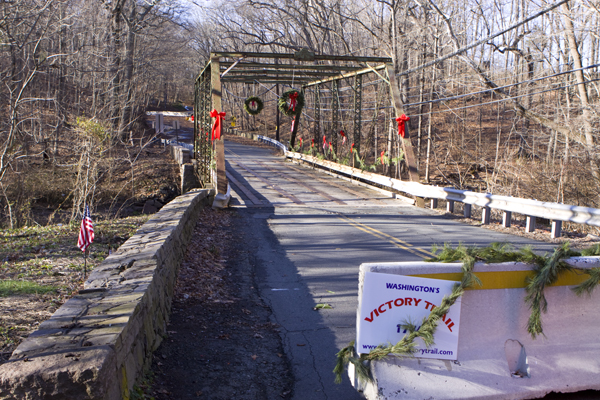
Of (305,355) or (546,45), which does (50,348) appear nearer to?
(305,355)

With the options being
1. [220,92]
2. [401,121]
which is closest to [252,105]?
[220,92]

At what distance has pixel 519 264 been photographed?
4.29m

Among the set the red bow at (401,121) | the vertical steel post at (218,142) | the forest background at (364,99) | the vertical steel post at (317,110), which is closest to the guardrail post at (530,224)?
the forest background at (364,99)

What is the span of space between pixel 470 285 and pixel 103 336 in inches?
114

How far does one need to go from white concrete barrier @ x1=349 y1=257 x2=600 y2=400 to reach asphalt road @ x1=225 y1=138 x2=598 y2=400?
1.00ft

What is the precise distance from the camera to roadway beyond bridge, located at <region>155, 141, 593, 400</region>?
17.6 ft

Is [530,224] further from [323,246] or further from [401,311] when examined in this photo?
[401,311]

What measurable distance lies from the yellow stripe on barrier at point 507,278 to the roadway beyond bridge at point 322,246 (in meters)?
1.00

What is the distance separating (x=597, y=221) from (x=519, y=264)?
7.05 m

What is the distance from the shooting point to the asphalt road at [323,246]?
5348 mm

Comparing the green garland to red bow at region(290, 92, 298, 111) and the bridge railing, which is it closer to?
the bridge railing

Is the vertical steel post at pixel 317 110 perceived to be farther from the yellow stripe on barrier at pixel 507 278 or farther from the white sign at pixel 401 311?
the white sign at pixel 401 311

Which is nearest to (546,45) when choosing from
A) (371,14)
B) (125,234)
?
(371,14)

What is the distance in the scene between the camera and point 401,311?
407 cm
